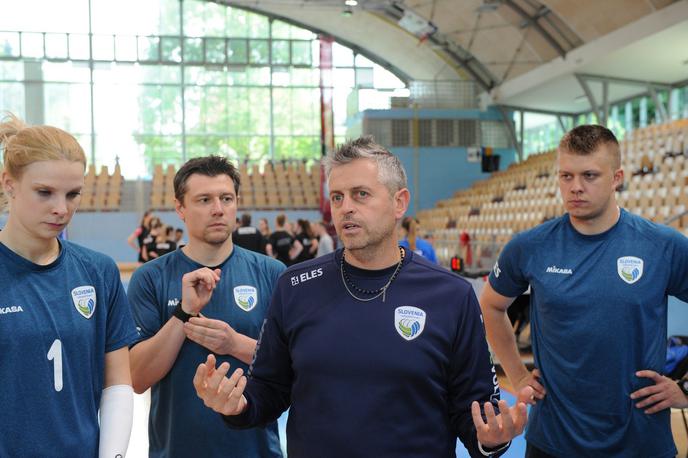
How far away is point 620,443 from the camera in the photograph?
8.82 feet

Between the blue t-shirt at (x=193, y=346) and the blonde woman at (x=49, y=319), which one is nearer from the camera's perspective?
the blonde woman at (x=49, y=319)

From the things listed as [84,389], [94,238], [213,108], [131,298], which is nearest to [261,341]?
[84,389]

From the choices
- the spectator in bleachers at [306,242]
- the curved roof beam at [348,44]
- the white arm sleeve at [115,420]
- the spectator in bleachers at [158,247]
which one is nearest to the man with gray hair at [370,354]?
the white arm sleeve at [115,420]

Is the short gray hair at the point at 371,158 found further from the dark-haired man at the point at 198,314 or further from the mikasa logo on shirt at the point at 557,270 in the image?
the mikasa logo on shirt at the point at 557,270

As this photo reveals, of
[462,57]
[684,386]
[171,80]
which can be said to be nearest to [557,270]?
[684,386]

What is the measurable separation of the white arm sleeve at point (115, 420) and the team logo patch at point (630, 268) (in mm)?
1843

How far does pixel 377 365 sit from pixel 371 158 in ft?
2.03

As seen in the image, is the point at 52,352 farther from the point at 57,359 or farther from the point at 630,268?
the point at 630,268

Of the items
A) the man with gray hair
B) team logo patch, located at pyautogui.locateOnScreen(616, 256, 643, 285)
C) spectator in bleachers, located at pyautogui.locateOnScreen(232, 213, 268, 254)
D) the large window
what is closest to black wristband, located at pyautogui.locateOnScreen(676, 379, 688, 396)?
team logo patch, located at pyautogui.locateOnScreen(616, 256, 643, 285)

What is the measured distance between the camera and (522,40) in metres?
22.8

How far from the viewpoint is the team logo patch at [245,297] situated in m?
2.80

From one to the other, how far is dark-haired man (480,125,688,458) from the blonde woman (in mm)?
1621

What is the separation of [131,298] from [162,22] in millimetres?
27261

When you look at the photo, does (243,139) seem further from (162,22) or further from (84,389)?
(84,389)
